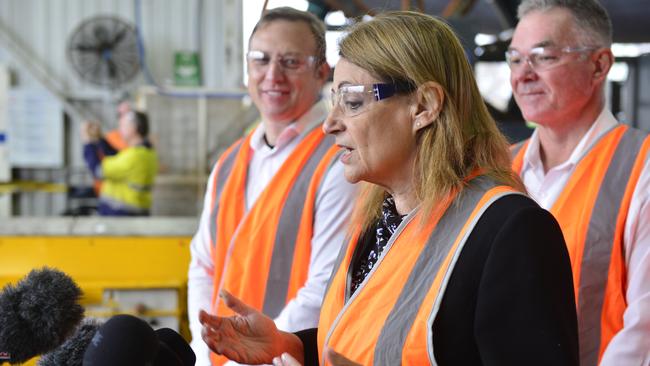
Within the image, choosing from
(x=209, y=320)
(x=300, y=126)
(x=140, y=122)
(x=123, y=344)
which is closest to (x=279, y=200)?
(x=300, y=126)

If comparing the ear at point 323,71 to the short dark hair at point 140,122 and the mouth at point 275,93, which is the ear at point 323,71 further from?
the short dark hair at point 140,122

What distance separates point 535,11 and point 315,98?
0.72 metres

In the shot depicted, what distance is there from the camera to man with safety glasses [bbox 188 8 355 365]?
219 centimetres

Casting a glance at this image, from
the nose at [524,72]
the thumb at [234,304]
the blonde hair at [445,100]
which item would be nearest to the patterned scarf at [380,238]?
the blonde hair at [445,100]

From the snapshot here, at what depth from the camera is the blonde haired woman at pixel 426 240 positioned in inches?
48.4

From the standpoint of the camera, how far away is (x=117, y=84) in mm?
11547

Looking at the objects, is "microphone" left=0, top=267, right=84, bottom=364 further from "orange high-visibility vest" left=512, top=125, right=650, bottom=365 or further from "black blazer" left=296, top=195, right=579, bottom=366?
"orange high-visibility vest" left=512, top=125, right=650, bottom=365

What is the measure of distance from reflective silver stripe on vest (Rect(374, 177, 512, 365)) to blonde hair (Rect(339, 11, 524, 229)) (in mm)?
41

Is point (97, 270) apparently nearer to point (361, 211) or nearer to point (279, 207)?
point (279, 207)

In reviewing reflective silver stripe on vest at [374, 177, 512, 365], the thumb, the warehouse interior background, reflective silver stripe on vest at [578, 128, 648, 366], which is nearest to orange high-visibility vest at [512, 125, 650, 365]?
reflective silver stripe on vest at [578, 128, 648, 366]

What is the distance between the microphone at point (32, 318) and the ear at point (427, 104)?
0.72 meters

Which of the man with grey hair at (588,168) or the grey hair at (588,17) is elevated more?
the grey hair at (588,17)

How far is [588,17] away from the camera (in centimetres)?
220

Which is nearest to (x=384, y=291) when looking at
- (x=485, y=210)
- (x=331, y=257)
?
(x=485, y=210)
